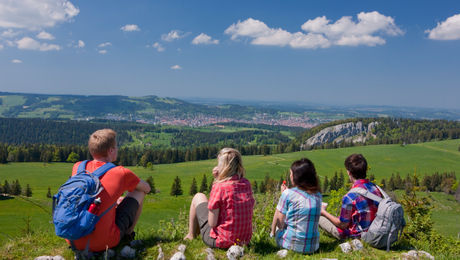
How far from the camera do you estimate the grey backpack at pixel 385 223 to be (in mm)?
5047

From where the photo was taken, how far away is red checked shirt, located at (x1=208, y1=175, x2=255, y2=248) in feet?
15.5

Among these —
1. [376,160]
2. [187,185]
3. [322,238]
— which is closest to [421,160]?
[376,160]

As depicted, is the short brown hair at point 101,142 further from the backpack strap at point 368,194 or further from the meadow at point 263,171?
the meadow at point 263,171

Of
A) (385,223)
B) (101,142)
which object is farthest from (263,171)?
(101,142)

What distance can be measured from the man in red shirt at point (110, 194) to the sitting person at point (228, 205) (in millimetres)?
1347

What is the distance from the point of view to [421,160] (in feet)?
350

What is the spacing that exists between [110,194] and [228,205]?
1.94 m

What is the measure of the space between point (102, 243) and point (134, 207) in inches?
31.5

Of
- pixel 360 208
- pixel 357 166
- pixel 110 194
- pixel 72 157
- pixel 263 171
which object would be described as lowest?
pixel 72 157

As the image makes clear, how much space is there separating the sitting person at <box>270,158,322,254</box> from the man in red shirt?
105 inches

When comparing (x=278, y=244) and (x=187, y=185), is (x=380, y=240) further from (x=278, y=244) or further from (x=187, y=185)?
(x=187, y=185)

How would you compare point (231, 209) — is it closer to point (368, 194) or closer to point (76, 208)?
point (76, 208)

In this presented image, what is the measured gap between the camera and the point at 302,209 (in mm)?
4945

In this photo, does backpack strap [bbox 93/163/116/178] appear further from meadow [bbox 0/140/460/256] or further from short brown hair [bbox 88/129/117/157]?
meadow [bbox 0/140/460/256]
